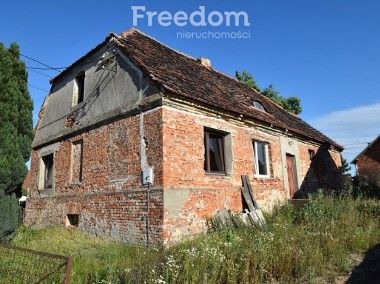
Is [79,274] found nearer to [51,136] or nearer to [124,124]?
[124,124]

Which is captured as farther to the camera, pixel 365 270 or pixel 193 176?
pixel 193 176

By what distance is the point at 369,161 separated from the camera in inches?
1195

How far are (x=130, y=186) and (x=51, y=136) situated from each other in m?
5.42

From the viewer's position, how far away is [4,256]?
600cm

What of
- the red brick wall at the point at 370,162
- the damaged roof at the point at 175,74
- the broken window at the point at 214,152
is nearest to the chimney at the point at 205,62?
the damaged roof at the point at 175,74

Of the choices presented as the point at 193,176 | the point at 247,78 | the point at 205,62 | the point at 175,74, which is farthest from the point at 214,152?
the point at 247,78

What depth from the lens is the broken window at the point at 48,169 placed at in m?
12.0

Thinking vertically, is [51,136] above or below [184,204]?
above

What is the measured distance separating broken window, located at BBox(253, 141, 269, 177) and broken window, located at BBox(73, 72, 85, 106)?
6540 mm

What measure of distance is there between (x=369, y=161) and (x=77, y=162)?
2924cm

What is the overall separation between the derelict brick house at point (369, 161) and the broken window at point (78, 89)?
27458 millimetres

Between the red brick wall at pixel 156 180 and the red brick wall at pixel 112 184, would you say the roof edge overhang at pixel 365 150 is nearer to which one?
the red brick wall at pixel 156 180

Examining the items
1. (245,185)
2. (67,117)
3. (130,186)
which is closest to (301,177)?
(245,185)

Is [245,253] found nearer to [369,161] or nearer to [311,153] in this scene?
[311,153]
